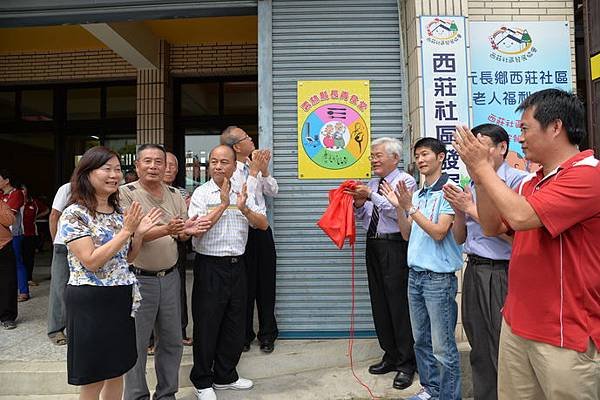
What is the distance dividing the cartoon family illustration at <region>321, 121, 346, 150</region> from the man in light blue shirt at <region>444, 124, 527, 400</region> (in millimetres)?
1659

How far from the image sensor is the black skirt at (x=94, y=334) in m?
2.48

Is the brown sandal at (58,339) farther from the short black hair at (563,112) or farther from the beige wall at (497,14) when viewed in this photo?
the short black hair at (563,112)

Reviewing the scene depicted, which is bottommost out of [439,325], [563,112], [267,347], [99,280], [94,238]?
[267,347]

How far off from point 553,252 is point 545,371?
0.48 metres

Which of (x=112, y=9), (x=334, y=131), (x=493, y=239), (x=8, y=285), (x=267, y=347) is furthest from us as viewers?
(x=8, y=285)

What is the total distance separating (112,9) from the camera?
4.59 metres

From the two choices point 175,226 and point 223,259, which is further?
point 223,259

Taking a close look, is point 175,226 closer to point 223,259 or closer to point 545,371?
point 223,259

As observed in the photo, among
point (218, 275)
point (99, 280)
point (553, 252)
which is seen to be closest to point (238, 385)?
point (218, 275)

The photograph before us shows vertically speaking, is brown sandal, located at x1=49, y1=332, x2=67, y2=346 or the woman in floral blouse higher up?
the woman in floral blouse

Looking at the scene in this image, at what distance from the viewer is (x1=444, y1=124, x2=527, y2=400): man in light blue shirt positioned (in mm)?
2779

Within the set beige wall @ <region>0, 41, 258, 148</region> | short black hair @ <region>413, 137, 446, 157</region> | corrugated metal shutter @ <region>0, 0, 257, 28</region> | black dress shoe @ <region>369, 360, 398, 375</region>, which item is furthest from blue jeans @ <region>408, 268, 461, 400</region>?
beige wall @ <region>0, 41, 258, 148</region>

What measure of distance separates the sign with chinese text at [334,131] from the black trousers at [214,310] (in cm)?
132

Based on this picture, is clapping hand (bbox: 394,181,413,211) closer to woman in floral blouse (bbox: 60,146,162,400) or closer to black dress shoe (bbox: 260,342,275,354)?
woman in floral blouse (bbox: 60,146,162,400)
